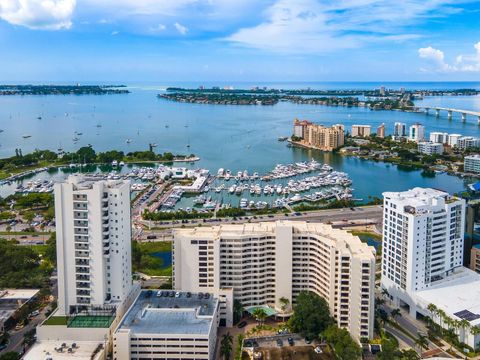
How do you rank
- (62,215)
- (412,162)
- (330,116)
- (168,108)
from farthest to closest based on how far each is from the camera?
(168,108) → (330,116) → (412,162) → (62,215)

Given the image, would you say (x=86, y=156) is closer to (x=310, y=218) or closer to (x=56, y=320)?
(x=310, y=218)

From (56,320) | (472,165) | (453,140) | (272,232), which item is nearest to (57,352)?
(56,320)

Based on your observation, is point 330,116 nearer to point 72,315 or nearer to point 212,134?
point 212,134

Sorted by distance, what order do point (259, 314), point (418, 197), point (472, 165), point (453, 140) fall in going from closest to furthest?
point (259, 314)
point (418, 197)
point (472, 165)
point (453, 140)

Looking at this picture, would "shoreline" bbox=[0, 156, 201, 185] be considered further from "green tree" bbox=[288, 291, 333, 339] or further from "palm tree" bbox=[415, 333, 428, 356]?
"palm tree" bbox=[415, 333, 428, 356]

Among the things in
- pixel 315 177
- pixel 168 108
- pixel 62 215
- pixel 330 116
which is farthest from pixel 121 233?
A: pixel 168 108

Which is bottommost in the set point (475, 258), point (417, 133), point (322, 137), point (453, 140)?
point (475, 258)
